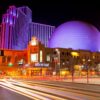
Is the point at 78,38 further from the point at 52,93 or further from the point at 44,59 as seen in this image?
the point at 52,93

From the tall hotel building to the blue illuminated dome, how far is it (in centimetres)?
3318

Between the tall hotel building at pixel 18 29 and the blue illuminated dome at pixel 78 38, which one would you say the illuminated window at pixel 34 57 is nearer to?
the blue illuminated dome at pixel 78 38

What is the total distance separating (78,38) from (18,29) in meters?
48.1

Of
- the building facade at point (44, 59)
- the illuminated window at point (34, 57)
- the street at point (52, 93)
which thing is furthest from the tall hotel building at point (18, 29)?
the street at point (52, 93)

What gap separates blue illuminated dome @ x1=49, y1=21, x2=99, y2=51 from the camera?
12644 centimetres

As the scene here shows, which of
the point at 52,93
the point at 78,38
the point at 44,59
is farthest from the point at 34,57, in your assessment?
the point at 52,93

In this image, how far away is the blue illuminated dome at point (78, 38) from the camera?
126 m

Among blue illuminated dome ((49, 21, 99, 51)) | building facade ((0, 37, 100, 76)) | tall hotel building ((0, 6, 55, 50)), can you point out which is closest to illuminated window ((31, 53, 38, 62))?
building facade ((0, 37, 100, 76))

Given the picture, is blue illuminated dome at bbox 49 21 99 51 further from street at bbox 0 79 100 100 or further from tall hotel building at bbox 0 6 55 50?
street at bbox 0 79 100 100

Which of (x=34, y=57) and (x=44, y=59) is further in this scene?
(x=34, y=57)

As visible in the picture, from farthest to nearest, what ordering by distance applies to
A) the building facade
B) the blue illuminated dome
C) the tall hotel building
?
the tall hotel building → the blue illuminated dome → the building facade

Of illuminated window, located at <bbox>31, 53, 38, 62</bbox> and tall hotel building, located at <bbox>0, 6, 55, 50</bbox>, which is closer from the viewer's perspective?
illuminated window, located at <bbox>31, 53, 38, 62</bbox>

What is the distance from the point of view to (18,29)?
165 meters

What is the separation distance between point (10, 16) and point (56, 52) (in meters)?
59.8
